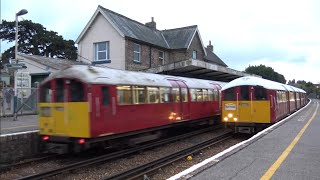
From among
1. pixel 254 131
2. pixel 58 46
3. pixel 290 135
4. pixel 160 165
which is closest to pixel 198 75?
pixel 254 131

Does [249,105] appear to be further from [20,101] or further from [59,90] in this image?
[20,101]

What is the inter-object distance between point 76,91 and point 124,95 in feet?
6.00

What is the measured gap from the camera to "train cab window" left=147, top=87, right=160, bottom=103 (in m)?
14.4

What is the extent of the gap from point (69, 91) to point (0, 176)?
2988 mm

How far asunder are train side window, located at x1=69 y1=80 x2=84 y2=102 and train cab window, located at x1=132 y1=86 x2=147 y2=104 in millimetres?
2430

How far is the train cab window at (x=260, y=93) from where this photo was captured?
17.4 meters

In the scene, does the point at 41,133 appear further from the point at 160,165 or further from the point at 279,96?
the point at 279,96

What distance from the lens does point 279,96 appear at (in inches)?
790

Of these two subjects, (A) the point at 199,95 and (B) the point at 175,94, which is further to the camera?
(A) the point at 199,95

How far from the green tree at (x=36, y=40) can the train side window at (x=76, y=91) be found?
4050cm

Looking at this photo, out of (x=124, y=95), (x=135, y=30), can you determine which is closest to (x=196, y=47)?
(x=135, y=30)

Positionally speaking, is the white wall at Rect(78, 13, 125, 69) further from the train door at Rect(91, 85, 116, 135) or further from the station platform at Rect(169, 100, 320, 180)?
the station platform at Rect(169, 100, 320, 180)

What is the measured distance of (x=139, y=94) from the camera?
1362 centimetres

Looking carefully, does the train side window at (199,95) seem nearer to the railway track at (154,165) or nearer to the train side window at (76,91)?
the railway track at (154,165)
